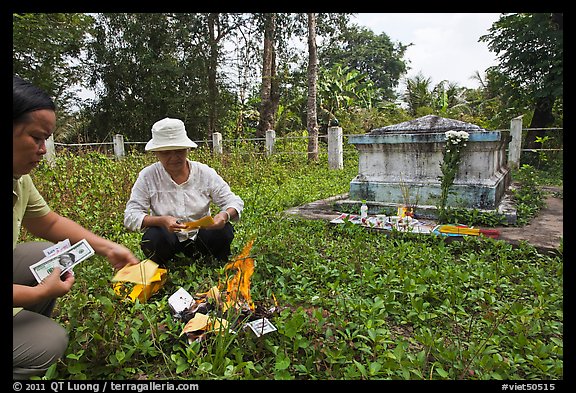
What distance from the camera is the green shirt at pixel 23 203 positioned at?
1.67m

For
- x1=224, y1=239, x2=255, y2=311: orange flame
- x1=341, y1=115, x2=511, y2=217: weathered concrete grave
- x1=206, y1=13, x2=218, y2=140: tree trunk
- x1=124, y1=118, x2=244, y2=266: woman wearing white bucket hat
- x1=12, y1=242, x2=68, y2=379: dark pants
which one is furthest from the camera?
x1=206, y1=13, x2=218, y2=140: tree trunk

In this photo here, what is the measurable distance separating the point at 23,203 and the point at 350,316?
176 cm

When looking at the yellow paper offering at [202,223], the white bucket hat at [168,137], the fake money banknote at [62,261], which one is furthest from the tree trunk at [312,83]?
the fake money banknote at [62,261]

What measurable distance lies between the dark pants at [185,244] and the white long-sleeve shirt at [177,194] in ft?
0.48

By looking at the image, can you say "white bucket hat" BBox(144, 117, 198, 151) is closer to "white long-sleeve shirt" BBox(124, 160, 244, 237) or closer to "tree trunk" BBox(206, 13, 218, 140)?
"white long-sleeve shirt" BBox(124, 160, 244, 237)

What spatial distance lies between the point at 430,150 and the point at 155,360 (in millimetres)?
4134

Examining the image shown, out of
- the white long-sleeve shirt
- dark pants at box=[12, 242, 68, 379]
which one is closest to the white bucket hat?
the white long-sleeve shirt

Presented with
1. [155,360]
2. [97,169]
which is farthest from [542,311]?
[97,169]

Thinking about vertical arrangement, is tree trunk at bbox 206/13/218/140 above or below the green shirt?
above

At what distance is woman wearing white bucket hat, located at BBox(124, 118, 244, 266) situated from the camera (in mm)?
2533

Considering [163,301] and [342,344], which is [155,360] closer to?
[163,301]

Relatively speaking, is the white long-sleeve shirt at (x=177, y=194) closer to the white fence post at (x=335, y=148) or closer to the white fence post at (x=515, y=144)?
the white fence post at (x=335, y=148)

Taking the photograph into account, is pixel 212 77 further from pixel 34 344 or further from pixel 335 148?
pixel 34 344

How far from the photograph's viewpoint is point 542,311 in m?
2.17
